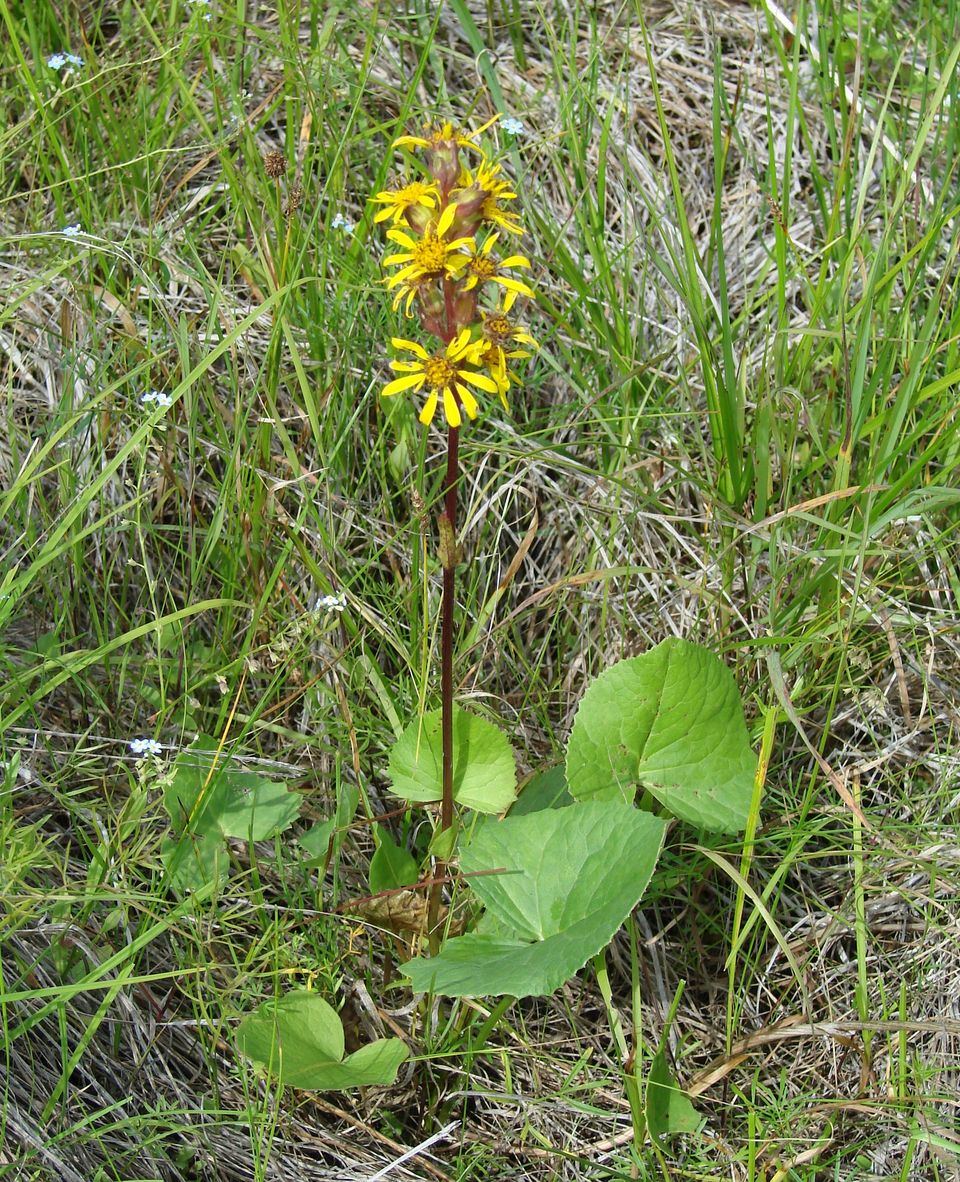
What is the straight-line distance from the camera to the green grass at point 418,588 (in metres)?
1.77

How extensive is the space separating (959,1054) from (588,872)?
2.22 ft

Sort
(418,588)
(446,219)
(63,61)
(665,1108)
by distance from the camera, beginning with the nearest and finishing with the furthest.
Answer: (446,219) → (665,1108) → (418,588) → (63,61)

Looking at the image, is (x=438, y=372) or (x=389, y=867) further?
(x=389, y=867)

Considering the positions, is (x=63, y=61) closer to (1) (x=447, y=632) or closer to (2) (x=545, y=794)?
(1) (x=447, y=632)

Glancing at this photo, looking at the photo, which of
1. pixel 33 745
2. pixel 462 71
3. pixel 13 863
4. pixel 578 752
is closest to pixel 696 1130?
pixel 578 752

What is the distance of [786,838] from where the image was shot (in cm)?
204

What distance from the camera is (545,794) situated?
2.01 m

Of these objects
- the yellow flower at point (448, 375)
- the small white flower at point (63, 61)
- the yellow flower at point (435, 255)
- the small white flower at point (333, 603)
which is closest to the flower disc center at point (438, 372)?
the yellow flower at point (448, 375)

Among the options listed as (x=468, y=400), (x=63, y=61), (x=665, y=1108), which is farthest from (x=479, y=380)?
(x=63, y=61)

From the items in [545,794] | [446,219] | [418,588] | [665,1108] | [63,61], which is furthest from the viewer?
[63,61]

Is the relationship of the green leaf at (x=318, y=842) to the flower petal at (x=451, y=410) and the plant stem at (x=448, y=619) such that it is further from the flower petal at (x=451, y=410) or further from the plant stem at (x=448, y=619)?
the flower petal at (x=451, y=410)

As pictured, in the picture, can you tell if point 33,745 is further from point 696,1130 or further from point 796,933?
point 796,933

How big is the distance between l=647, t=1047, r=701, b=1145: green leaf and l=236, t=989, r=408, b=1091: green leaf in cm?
38

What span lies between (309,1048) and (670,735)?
0.73 meters
